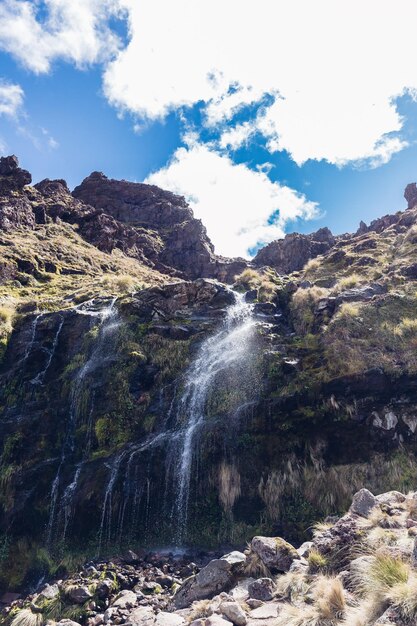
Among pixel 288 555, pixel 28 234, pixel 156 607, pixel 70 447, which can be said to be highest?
pixel 28 234

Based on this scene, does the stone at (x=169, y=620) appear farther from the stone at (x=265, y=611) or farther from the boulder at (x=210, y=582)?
the stone at (x=265, y=611)

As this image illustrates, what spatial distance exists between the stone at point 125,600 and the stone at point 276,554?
13.4 feet

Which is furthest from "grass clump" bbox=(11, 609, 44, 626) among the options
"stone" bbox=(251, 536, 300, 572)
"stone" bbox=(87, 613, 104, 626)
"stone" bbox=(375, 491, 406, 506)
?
"stone" bbox=(375, 491, 406, 506)

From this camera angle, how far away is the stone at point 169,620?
9422 millimetres

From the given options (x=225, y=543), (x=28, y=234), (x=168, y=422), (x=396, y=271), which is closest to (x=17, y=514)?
(x=168, y=422)

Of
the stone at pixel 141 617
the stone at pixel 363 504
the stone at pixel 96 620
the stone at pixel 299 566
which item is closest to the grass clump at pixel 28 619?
the stone at pixel 96 620

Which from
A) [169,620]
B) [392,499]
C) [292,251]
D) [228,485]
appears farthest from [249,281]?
[292,251]

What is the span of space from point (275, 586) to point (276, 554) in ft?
4.94

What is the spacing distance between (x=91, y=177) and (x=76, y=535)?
8538 cm

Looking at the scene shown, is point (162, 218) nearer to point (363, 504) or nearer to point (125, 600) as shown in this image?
point (125, 600)

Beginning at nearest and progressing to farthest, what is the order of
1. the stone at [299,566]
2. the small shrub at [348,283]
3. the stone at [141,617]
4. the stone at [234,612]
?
the stone at [234,612]
the stone at [299,566]
the stone at [141,617]
the small shrub at [348,283]

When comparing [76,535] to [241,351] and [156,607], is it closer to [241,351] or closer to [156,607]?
[156,607]

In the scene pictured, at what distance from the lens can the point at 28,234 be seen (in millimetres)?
50812

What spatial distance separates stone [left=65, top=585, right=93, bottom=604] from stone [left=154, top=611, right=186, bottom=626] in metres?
3.98
